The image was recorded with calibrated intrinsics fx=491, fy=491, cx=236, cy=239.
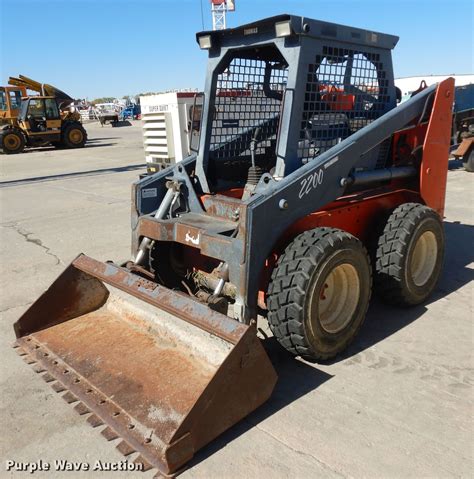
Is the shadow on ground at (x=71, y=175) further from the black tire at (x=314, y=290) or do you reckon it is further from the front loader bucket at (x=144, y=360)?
the black tire at (x=314, y=290)

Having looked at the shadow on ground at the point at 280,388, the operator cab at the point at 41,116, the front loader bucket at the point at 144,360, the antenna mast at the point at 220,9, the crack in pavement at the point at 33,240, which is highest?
the antenna mast at the point at 220,9

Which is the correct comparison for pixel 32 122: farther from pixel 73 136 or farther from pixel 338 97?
pixel 338 97

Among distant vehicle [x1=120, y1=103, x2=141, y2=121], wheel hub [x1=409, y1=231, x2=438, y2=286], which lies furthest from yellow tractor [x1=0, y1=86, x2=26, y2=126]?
distant vehicle [x1=120, y1=103, x2=141, y2=121]

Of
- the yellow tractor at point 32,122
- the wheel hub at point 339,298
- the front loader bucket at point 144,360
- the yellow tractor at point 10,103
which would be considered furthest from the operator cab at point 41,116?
the wheel hub at point 339,298

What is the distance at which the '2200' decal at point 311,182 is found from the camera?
3.26 metres

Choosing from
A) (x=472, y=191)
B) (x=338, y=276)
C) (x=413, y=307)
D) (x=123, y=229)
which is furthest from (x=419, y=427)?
Answer: (x=472, y=191)

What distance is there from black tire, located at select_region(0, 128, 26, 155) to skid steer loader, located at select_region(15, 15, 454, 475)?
19.6 metres

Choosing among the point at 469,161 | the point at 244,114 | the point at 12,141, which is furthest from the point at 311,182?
the point at 12,141

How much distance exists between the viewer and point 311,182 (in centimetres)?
330

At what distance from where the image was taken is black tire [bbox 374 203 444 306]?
388cm

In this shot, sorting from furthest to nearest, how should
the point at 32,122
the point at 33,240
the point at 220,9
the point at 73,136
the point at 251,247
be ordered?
the point at 220,9 < the point at 73,136 < the point at 32,122 < the point at 33,240 < the point at 251,247

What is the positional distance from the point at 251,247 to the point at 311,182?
0.64m

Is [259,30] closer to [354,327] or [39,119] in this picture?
[354,327]

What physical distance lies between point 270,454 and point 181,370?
0.76 m
